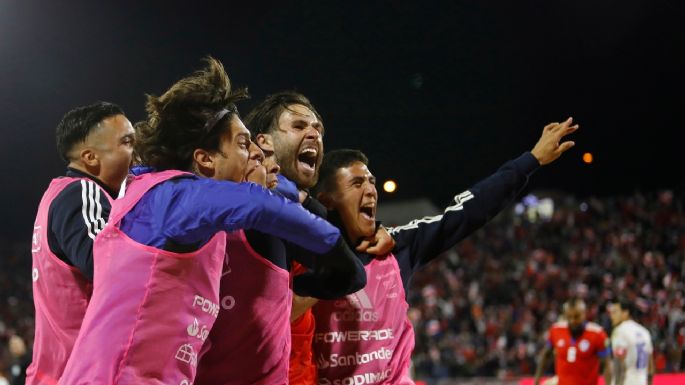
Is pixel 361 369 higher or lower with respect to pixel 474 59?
lower

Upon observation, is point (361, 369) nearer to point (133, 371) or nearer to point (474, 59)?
point (133, 371)

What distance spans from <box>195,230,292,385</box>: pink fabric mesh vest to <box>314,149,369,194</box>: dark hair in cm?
134

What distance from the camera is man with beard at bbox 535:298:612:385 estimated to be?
10352 mm

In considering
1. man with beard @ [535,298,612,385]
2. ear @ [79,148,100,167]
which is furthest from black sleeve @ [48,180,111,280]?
man with beard @ [535,298,612,385]

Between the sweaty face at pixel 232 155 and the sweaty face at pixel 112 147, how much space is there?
1171mm

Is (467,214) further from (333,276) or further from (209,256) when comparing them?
(209,256)

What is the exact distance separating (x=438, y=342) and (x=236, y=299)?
16.3 meters

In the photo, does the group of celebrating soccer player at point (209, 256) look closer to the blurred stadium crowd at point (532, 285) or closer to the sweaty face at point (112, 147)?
the sweaty face at point (112, 147)

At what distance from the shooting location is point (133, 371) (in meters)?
2.17

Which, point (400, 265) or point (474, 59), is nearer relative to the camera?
point (400, 265)

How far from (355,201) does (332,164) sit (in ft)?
0.70

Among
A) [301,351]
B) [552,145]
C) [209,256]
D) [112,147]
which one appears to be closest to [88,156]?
[112,147]

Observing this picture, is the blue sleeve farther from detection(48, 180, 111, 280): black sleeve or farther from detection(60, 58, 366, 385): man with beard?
detection(48, 180, 111, 280): black sleeve

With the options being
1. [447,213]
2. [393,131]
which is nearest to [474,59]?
[393,131]
